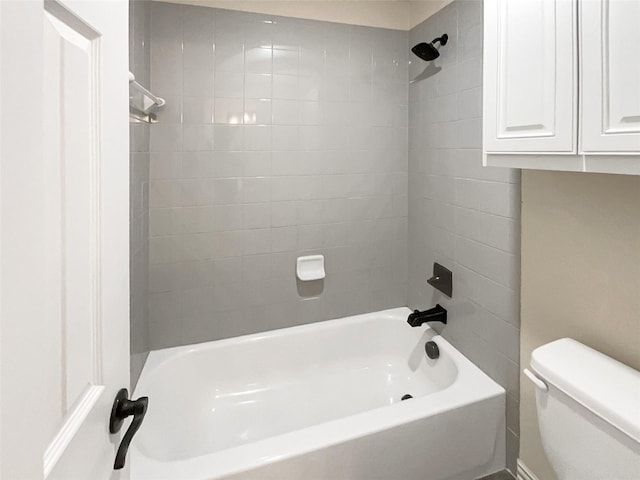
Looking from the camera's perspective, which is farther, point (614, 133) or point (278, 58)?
point (278, 58)

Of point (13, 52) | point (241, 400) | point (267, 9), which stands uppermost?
point (267, 9)

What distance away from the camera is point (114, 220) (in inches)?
26.3

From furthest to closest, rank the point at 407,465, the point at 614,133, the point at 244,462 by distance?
the point at 407,465
the point at 244,462
the point at 614,133

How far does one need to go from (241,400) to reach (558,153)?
1826 millimetres

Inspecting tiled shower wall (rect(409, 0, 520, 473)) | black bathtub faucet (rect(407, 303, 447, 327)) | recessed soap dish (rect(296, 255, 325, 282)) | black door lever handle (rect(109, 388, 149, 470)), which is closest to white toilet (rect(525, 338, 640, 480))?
tiled shower wall (rect(409, 0, 520, 473))

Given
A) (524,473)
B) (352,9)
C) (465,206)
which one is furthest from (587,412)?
(352,9)

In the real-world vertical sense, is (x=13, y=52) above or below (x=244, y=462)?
above

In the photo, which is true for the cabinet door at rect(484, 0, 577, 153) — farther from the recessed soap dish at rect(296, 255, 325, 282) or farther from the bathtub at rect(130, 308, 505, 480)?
the recessed soap dish at rect(296, 255, 325, 282)

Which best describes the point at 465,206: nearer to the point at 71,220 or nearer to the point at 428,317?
the point at 428,317

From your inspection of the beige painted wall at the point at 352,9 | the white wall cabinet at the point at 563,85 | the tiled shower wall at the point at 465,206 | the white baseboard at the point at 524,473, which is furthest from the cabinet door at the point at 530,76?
the white baseboard at the point at 524,473

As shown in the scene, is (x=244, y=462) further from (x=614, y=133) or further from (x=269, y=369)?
(x=614, y=133)

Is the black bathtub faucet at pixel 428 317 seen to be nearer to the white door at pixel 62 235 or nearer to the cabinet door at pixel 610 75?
the cabinet door at pixel 610 75

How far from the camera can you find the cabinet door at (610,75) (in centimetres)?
79

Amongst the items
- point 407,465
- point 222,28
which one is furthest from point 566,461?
point 222,28
